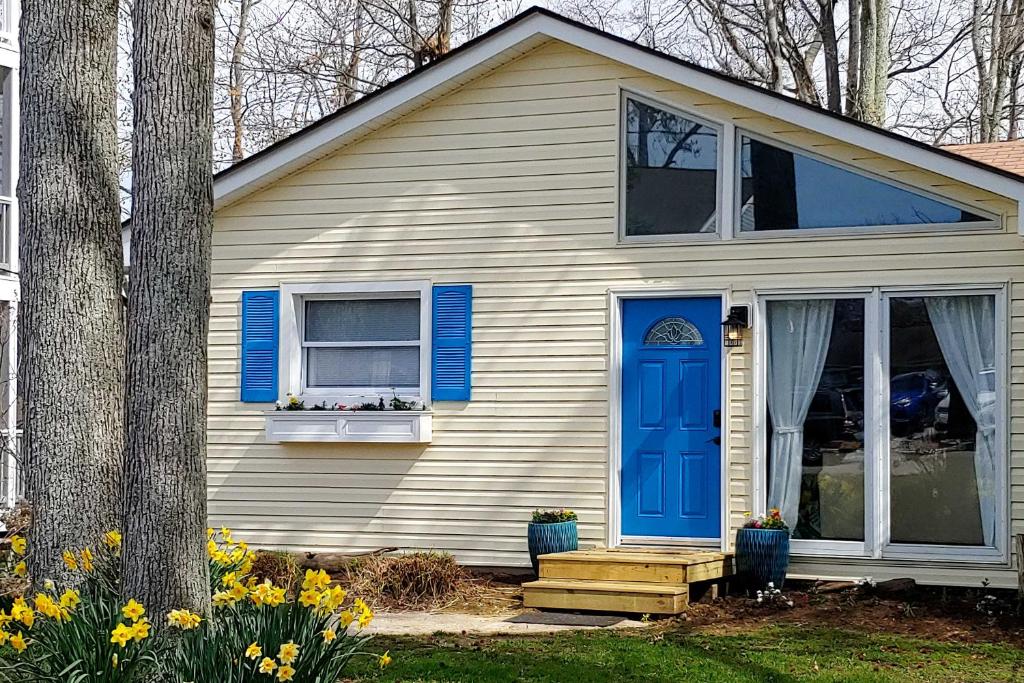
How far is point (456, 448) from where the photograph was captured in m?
11.0

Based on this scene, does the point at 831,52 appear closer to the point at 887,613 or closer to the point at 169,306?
the point at 887,613

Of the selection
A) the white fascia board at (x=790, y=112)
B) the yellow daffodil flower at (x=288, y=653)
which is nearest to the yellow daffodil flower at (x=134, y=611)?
the yellow daffodil flower at (x=288, y=653)

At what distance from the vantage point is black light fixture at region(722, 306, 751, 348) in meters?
10.2

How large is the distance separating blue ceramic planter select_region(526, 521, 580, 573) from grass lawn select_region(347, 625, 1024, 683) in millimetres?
1754

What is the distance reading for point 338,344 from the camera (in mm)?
11414

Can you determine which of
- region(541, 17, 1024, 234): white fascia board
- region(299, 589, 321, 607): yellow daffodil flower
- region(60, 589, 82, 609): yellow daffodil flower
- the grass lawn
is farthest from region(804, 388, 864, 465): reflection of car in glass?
region(60, 589, 82, 609): yellow daffodil flower

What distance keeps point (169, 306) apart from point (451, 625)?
12.6ft

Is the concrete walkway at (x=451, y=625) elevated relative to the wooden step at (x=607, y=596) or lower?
lower

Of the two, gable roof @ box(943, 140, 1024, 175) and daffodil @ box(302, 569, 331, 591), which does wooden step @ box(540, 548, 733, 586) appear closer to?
gable roof @ box(943, 140, 1024, 175)

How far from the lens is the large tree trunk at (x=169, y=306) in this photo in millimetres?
5785

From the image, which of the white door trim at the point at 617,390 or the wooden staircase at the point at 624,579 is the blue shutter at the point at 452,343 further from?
the wooden staircase at the point at 624,579

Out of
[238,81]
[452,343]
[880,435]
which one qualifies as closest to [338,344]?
[452,343]

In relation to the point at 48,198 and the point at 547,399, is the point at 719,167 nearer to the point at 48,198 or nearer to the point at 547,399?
the point at 547,399

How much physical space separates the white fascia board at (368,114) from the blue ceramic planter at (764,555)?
170 inches
